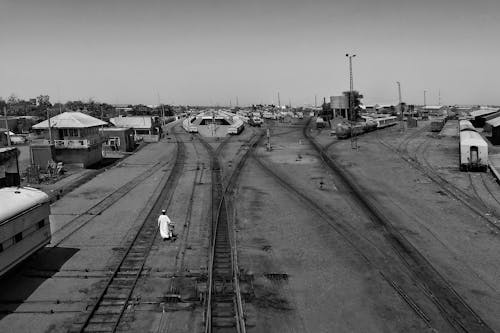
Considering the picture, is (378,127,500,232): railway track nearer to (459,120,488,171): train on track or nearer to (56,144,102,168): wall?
(459,120,488,171): train on track

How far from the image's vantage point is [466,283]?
14.1 meters

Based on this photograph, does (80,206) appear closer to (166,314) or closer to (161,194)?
(161,194)

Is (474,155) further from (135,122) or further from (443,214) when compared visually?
(135,122)

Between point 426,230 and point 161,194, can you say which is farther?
point 161,194

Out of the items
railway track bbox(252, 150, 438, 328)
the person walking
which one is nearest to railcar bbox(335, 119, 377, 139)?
railway track bbox(252, 150, 438, 328)

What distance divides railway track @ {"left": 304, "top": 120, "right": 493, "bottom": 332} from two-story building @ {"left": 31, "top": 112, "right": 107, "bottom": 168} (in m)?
26.9

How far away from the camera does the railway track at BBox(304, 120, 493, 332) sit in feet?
37.9

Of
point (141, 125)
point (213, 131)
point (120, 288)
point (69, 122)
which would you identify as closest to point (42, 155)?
point (69, 122)

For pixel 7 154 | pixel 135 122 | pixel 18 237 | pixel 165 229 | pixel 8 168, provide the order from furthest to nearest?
pixel 135 122 → pixel 8 168 → pixel 7 154 → pixel 165 229 → pixel 18 237

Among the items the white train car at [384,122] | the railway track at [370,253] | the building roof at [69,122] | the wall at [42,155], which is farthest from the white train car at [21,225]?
the white train car at [384,122]

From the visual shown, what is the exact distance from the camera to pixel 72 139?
3928cm

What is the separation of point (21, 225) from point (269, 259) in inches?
346

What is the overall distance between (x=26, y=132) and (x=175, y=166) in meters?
49.1

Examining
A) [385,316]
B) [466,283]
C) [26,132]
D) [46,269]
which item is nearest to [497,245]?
[466,283]
